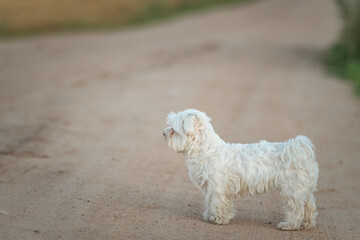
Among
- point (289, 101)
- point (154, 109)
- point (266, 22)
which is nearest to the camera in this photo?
point (154, 109)

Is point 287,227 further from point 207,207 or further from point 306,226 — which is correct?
point 207,207

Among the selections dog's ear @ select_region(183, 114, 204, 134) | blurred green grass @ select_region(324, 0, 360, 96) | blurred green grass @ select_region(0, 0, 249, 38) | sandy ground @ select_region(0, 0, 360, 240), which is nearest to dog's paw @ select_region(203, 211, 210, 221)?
sandy ground @ select_region(0, 0, 360, 240)

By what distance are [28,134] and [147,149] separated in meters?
2.60

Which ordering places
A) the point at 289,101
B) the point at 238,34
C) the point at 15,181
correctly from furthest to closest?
the point at 238,34 → the point at 289,101 → the point at 15,181

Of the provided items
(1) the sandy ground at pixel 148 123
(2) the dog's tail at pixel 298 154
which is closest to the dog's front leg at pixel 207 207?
(1) the sandy ground at pixel 148 123

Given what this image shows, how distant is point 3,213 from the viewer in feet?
25.9

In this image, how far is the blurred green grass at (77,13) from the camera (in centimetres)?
3155

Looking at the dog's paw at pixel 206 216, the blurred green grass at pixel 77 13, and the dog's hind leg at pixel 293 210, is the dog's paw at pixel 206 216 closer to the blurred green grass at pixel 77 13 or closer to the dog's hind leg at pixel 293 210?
the dog's hind leg at pixel 293 210

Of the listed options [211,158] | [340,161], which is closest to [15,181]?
[211,158]

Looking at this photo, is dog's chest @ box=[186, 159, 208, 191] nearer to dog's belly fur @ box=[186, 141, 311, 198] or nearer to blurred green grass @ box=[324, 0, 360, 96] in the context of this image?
dog's belly fur @ box=[186, 141, 311, 198]

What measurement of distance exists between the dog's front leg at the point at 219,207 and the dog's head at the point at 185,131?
27.8 inches

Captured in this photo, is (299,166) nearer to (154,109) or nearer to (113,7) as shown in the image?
(154,109)

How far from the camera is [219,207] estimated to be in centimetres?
797

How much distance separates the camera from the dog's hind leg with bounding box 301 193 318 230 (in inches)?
309
